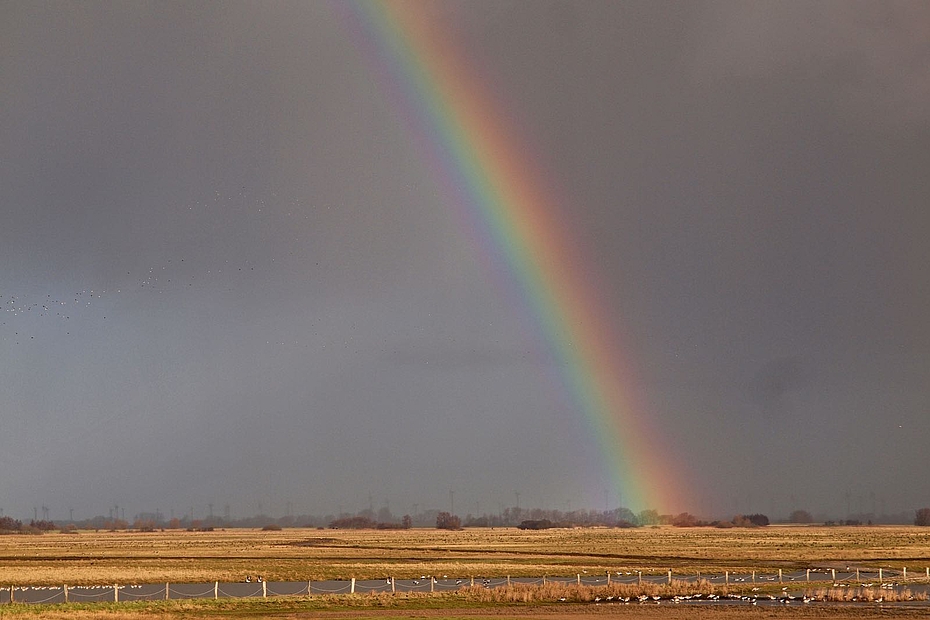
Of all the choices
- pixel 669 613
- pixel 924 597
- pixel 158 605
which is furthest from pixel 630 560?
pixel 158 605

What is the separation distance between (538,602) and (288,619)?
13093 millimetres

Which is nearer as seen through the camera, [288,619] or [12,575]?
[288,619]

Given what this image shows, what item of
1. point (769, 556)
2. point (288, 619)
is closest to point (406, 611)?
point (288, 619)

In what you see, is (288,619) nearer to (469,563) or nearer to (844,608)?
(844,608)

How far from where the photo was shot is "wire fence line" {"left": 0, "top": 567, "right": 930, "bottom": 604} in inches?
2128

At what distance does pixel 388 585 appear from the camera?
61.1 metres

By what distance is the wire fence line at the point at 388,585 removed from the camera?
54062 millimetres

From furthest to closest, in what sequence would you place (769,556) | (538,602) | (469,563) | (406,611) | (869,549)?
(869,549) → (769,556) → (469,563) → (538,602) → (406,611)

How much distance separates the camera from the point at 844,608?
4578 centimetres

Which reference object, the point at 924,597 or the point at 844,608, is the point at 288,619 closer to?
the point at 844,608

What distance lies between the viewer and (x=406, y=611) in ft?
148

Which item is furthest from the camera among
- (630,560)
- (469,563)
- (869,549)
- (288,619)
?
(869,549)

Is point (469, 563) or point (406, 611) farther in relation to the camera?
point (469, 563)

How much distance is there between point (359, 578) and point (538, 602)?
21136 millimetres
